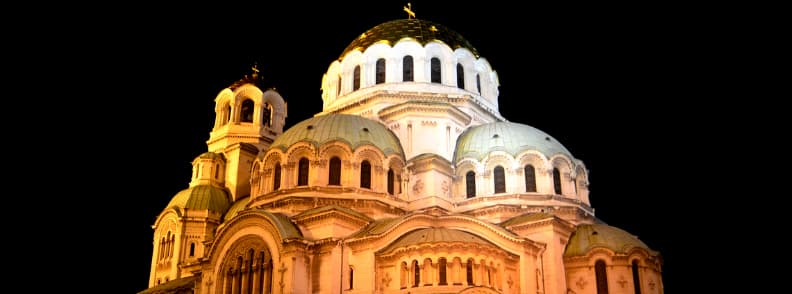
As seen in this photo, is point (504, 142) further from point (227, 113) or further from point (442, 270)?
point (227, 113)

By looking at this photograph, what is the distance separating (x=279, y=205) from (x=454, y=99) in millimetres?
9823

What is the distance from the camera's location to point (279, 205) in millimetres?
26703

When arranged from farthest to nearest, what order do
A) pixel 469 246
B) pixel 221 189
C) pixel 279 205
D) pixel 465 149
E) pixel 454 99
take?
pixel 221 189
pixel 454 99
pixel 465 149
pixel 279 205
pixel 469 246

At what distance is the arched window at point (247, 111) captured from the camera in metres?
38.9

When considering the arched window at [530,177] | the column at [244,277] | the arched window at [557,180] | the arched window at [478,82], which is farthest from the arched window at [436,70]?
the column at [244,277]

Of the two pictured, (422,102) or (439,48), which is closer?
(422,102)

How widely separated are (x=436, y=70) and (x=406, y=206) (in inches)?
323

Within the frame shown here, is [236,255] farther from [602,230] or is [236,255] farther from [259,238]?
[602,230]

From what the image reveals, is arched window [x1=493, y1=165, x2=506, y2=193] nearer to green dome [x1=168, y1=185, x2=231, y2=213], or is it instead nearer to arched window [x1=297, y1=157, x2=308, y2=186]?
arched window [x1=297, y1=157, x2=308, y2=186]

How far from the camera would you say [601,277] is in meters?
25.3

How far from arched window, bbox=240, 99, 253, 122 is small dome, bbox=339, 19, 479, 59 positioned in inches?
275

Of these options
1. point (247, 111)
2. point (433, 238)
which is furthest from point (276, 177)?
point (247, 111)

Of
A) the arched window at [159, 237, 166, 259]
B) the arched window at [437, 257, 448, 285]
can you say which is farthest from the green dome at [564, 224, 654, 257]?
the arched window at [159, 237, 166, 259]

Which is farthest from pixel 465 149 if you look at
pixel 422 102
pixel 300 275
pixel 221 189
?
pixel 221 189
